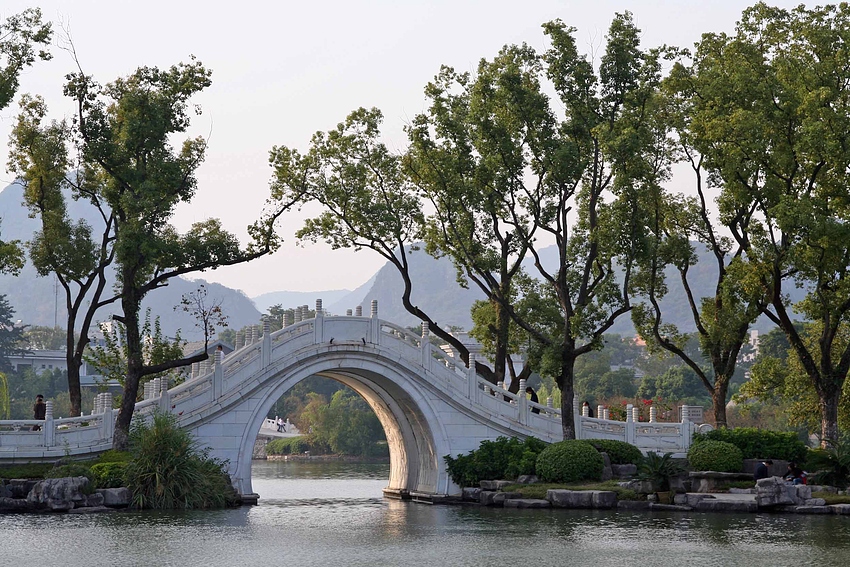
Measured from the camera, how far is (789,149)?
30.2 metres

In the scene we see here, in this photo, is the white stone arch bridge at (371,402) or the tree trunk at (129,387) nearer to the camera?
the tree trunk at (129,387)

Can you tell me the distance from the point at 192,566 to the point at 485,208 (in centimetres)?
1820

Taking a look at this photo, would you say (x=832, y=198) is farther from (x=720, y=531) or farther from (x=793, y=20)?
(x=720, y=531)

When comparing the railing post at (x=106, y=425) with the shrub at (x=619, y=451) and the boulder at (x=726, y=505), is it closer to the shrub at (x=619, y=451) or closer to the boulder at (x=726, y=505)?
the shrub at (x=619, y=451)

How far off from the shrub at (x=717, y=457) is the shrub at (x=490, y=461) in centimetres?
389

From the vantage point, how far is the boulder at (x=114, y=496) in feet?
78.5

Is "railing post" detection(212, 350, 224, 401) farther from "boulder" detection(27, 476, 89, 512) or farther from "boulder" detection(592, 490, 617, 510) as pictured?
"boulder" detection(592, 490, 617, 510)

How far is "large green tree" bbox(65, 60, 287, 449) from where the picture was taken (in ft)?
87.7

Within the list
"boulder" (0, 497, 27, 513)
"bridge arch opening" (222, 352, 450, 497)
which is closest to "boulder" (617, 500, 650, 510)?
"bridge arch opening" (222, 352, 450, 497)

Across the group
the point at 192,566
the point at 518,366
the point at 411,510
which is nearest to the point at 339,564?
the point at 192,566

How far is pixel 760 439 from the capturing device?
2955cm

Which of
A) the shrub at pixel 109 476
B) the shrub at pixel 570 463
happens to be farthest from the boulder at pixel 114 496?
the shrub at pixel 570 463

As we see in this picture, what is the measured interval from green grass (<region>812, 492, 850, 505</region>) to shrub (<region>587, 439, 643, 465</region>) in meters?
4.78

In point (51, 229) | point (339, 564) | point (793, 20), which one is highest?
point (793, 20)
